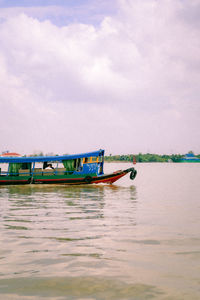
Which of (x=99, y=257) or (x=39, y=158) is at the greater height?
(x=39, y=158)

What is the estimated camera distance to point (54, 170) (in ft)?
92.0

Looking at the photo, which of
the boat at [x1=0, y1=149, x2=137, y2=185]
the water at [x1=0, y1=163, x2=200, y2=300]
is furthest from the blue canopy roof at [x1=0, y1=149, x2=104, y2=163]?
the water at [x1=0, y1=163, x2=200, y2=300]

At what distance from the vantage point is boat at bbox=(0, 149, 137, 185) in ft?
89.8

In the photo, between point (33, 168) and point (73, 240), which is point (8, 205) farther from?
point (33, 168)

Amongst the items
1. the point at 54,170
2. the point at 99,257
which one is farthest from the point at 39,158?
the point at 99,257

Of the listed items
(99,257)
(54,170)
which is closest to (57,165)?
(54,170)

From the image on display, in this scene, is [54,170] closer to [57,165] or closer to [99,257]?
[57,165]

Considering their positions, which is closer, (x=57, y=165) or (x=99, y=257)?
(x=99, y=257)

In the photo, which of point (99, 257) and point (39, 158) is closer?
point (99, 257)

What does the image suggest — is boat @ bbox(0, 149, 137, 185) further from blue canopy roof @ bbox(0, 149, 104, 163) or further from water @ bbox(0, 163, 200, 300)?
water @ bbox(0, 163, 200, 300)

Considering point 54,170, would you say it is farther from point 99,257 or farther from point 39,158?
point 99,257

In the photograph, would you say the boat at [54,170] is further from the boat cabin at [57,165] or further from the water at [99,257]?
the water at [99,257]

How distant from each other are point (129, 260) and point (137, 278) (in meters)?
1.06

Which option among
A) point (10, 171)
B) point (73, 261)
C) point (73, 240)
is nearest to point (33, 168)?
point (10, 171)
